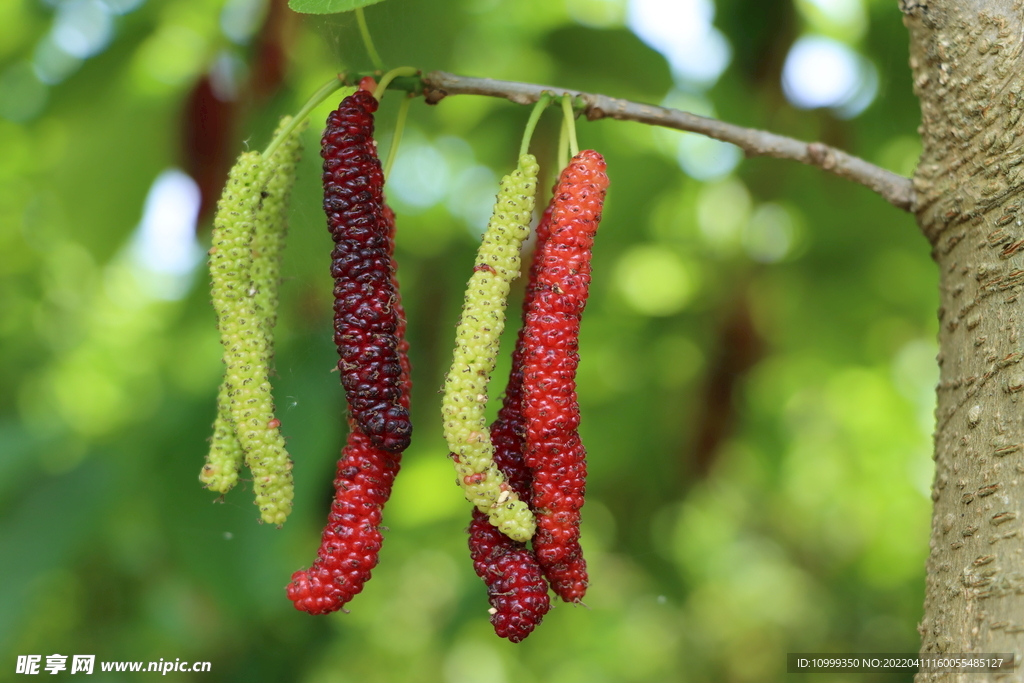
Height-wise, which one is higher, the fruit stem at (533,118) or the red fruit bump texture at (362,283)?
the fruit stem at (533,118)

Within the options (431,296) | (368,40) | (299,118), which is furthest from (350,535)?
(431,296)

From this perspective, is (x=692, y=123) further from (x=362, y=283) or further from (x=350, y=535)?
(x=350, y=535)

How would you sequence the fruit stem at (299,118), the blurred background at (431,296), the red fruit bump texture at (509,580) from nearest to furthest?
the red fruit bump texture at (509,580), the fruit stem at (299,118), the blurred background at (431,296)

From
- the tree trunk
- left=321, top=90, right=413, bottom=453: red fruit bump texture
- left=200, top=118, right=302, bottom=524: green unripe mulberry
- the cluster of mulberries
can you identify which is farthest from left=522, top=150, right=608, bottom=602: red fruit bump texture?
the tree trunk

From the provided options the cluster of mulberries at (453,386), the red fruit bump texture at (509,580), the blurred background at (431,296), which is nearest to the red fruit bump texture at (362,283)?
the cluster of mulberries at (453,386)

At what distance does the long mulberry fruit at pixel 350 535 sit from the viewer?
642mm

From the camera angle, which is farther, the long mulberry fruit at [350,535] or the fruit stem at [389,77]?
the fruit stem at [389,77]

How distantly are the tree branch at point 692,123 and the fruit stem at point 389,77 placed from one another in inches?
0.7

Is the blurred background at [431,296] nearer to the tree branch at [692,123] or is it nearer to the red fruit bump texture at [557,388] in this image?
the tree branch at [692,123]

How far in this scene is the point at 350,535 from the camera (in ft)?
2.13

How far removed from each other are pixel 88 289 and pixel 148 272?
0.48m

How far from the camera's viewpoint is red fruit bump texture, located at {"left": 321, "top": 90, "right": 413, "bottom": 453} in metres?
0.64

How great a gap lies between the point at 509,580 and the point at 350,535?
0.14m

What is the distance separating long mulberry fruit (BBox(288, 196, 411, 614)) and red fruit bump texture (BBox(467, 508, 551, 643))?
0.29ft
